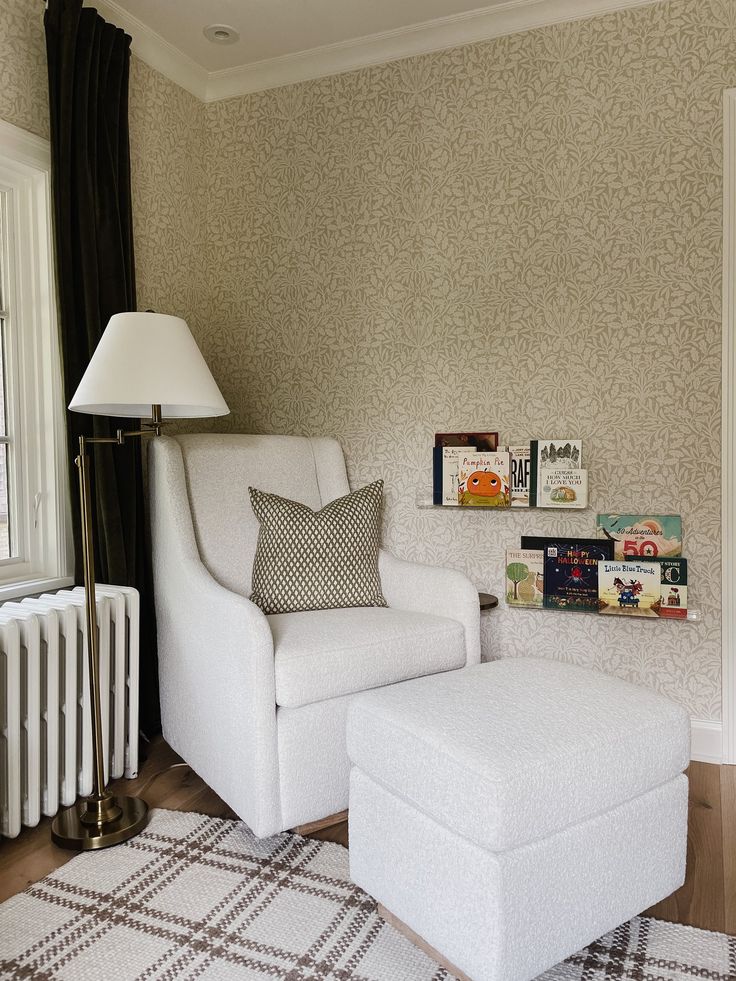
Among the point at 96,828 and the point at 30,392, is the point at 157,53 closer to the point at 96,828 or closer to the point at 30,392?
the point at 30,392

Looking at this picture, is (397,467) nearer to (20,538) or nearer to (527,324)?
(527,324)

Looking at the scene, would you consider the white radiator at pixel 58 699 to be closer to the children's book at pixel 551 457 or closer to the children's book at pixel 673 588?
the children's book at pixel 551 457

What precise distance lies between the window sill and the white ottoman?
1.20m

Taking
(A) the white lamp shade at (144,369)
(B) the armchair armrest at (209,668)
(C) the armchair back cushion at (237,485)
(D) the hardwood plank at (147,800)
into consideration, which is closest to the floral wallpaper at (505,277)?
(C) the armchair back cushion at (237,485)

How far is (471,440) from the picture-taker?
2.76 m

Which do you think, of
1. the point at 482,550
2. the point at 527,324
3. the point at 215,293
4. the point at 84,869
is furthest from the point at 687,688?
the point at 215,293

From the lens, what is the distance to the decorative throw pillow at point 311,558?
7.53ft

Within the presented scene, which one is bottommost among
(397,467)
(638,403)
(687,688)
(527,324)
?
(687,688)

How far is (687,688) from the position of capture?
249cm

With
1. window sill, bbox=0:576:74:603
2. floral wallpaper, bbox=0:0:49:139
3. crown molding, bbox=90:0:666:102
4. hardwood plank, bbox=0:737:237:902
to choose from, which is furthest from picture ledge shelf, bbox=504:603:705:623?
floral wallpaper, bbox=0:0:49:139

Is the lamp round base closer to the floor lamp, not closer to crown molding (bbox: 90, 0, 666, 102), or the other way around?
the floor lamp

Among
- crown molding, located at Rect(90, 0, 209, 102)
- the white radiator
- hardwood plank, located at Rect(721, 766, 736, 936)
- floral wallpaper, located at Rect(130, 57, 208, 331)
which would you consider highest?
crown molding, located at Rect(90, 0, 209, 102)

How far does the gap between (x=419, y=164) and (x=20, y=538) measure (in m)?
1.93

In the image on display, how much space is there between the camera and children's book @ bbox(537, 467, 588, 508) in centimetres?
259
